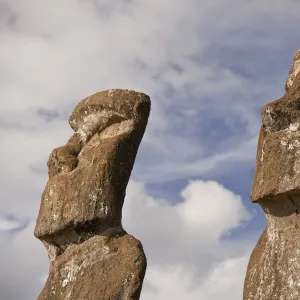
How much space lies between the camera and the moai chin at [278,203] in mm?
8297

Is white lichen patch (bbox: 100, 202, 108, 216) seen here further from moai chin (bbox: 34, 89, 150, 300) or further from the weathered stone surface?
the weathered stone surface

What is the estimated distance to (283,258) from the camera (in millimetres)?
8367

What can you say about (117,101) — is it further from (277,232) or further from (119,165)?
(277,232)

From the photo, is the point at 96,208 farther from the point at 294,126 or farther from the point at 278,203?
the point at 294,126

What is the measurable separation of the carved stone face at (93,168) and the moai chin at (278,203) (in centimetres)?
214

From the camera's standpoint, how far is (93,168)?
1048 centimetres

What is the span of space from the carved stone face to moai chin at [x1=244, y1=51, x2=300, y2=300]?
214 cm

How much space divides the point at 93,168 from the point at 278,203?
9.35ft

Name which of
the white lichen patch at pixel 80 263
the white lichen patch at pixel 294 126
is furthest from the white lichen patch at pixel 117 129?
the white lichen patch at pixel 294 126

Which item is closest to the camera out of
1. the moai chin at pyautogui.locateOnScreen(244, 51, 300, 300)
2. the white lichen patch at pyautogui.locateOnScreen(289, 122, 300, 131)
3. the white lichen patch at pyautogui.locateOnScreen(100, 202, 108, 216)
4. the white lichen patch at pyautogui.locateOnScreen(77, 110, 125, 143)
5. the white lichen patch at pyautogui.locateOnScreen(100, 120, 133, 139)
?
the moai chin at pyautogui.locateOnScreen(244, 51, 300, 300)

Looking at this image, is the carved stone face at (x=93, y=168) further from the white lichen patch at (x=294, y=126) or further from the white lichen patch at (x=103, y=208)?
the white lichen patch at (x=294, y=126)

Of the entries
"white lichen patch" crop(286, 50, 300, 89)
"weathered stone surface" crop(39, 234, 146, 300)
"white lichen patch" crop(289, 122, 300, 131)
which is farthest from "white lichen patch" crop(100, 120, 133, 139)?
"white lichen patch" crop(289, 122, 300, 131)

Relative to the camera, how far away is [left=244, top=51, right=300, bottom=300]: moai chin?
27.2 ft

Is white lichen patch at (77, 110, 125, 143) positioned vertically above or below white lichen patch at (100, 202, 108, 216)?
above
